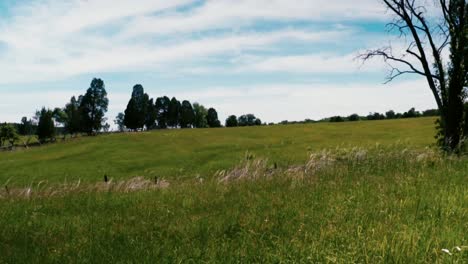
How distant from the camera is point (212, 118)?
161625 mm

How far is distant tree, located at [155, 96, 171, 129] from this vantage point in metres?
145

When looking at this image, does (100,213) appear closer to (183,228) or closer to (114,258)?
(183,228)

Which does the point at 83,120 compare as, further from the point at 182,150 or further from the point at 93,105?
the point at 182,150

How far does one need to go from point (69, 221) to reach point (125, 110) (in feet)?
383

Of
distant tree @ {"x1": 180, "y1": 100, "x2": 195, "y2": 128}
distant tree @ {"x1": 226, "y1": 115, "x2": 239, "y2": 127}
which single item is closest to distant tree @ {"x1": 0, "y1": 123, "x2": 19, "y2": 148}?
distant tree @ {"x1": 180, "y1": 100, "x2": 195, "y2": 128}

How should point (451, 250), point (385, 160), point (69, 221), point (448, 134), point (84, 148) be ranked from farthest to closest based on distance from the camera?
1. point (84, 148)
2. point (448, 134)
3. point (385, 160)
4. point (69, 221)
5. point (451, 250)

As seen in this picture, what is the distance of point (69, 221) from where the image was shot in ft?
23.9

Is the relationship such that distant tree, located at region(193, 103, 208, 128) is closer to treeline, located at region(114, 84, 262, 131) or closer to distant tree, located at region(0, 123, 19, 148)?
treeline, located at region(114, 84, 262, 131)

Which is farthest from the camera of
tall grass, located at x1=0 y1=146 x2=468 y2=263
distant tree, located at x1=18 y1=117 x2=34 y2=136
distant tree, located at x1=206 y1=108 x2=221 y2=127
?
distant tree, located at x1=18 y1=117 x2=34 y2=136

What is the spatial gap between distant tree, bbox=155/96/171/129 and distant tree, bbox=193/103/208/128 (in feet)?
35.9

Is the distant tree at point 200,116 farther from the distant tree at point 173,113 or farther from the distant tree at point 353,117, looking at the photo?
the distant tree at point 353,117

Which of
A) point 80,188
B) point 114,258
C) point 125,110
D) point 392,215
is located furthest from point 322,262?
point 125,110

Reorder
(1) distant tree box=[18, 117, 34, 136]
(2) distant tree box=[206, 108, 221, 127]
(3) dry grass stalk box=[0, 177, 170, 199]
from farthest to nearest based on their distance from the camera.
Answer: (1) distant tree box=[18, 117, 34, 136] < (2) distant tree box=[206, 108, 221, 127] < (3) dry grass stalk box=[0, 177, 170, 199]

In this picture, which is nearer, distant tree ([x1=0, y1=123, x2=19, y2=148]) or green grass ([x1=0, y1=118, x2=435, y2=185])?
green grass ([x1=0, y1=118, x2=435, y2=185])
